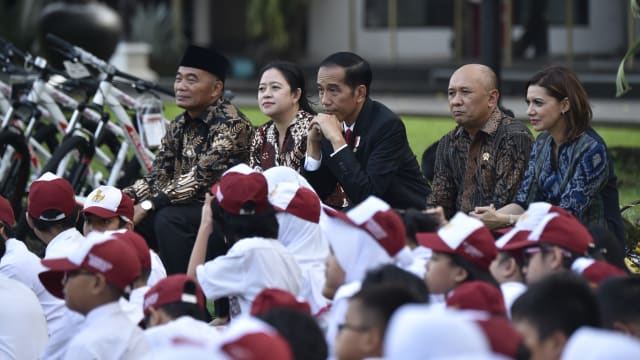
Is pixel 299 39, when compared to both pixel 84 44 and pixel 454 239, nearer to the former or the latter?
pixel 84 44

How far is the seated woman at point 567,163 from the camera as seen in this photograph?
22.1ft

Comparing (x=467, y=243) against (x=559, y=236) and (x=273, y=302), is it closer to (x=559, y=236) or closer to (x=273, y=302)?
(x=559, y=236)

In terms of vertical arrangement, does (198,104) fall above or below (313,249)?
above

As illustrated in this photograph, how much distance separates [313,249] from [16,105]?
464cm

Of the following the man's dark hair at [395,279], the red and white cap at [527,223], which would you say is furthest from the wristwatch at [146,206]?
the man's dark hair at [395,279]

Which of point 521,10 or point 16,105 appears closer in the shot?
point 16,105

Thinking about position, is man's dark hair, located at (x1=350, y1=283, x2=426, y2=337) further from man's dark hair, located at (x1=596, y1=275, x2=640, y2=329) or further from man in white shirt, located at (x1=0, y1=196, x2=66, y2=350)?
man in white shirt, located at (x1=0, y1=196, x2=66, y2=350)

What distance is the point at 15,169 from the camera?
10.0 meters

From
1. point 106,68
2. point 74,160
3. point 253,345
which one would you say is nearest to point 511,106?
point 106,68

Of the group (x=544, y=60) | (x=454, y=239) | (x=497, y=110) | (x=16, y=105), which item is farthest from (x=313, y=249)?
(x=544, y=60)

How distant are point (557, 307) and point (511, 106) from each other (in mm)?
15820

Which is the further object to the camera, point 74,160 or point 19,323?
point 74,160

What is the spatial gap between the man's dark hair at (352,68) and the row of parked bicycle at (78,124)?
9.35 feet

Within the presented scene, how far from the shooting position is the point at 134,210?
25.7 ft
